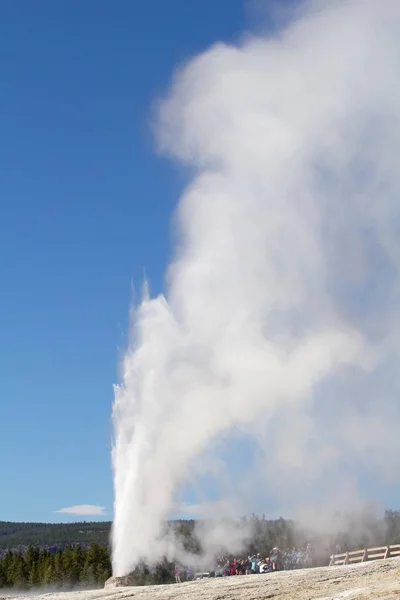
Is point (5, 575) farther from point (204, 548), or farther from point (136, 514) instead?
point (136, 514)

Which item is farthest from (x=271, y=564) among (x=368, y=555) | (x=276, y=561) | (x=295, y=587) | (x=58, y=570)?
(x=58, y=570)

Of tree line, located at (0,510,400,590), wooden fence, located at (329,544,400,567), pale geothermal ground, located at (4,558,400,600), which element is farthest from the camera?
tree line, located at (0,510,400,590)

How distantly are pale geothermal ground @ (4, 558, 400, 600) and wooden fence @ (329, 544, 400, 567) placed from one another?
3.80 meters

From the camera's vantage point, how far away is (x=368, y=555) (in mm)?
26672

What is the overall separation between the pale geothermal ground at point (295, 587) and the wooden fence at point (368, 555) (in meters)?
3.80

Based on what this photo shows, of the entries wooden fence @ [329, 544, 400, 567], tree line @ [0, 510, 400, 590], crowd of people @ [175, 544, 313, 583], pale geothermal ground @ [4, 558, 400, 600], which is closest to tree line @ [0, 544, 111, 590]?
tree line @ [0, 510, 400, 590]

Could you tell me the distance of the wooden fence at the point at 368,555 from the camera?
25131 mm

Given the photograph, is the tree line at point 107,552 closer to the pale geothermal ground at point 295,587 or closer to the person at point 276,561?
the person at point 276,561

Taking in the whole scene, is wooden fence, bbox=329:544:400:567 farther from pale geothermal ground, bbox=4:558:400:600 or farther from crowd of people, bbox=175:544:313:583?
pale geothermal ground, bbox=4:558:400:600

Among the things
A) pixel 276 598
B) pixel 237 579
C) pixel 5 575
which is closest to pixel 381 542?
pixel 5 575

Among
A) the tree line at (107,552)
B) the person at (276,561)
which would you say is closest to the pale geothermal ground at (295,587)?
the person at (276,561)

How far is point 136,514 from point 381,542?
4917cm

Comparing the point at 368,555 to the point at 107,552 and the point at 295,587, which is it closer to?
the point at 295,587

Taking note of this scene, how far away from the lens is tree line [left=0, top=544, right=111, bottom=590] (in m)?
67.4
